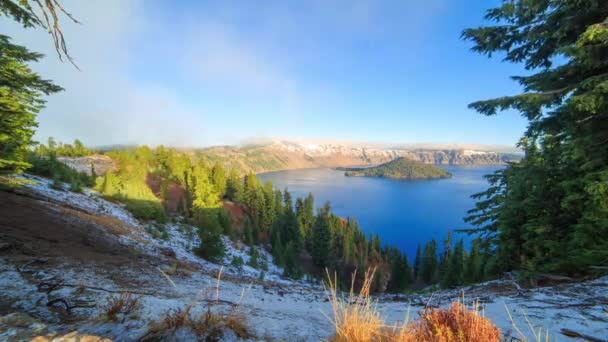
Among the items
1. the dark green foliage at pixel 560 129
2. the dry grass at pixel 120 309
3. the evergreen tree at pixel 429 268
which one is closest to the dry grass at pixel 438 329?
the dry grass at pixel 120 309

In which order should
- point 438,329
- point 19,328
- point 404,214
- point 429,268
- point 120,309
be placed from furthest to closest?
point 404,214
point 429,268
point 120,309
point 19,328
point 438,329

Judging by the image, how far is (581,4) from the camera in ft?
17.6

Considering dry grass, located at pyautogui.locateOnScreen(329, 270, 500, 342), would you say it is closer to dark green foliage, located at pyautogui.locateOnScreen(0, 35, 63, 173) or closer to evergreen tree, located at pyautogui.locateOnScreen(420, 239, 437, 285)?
dark green foliage, located at pyautogui.locateOnScreen(0, 35, 63, 173)

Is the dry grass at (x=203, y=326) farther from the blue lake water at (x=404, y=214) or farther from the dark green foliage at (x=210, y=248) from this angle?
the blue lake water at (x=404, y=214)

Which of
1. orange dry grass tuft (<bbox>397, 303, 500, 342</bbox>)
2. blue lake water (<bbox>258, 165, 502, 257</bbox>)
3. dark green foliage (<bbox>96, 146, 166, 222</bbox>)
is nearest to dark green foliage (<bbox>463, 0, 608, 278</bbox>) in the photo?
orange dry grass tuft (<bbox>397, 303, 500, 342</bbox>)

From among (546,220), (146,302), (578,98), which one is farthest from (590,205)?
(146,302)

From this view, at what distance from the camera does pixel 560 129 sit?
649 centimetres

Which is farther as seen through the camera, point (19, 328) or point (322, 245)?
point (322, 245)

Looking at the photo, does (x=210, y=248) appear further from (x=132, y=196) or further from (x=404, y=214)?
(x=404, y=214)

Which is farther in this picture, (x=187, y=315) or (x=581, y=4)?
(x=581, y=4)

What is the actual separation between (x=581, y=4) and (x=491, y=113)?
8.83 ft

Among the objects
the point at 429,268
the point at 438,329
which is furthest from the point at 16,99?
the point at 429,268

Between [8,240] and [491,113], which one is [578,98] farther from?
[8,240]

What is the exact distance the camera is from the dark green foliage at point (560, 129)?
16.0 ft
